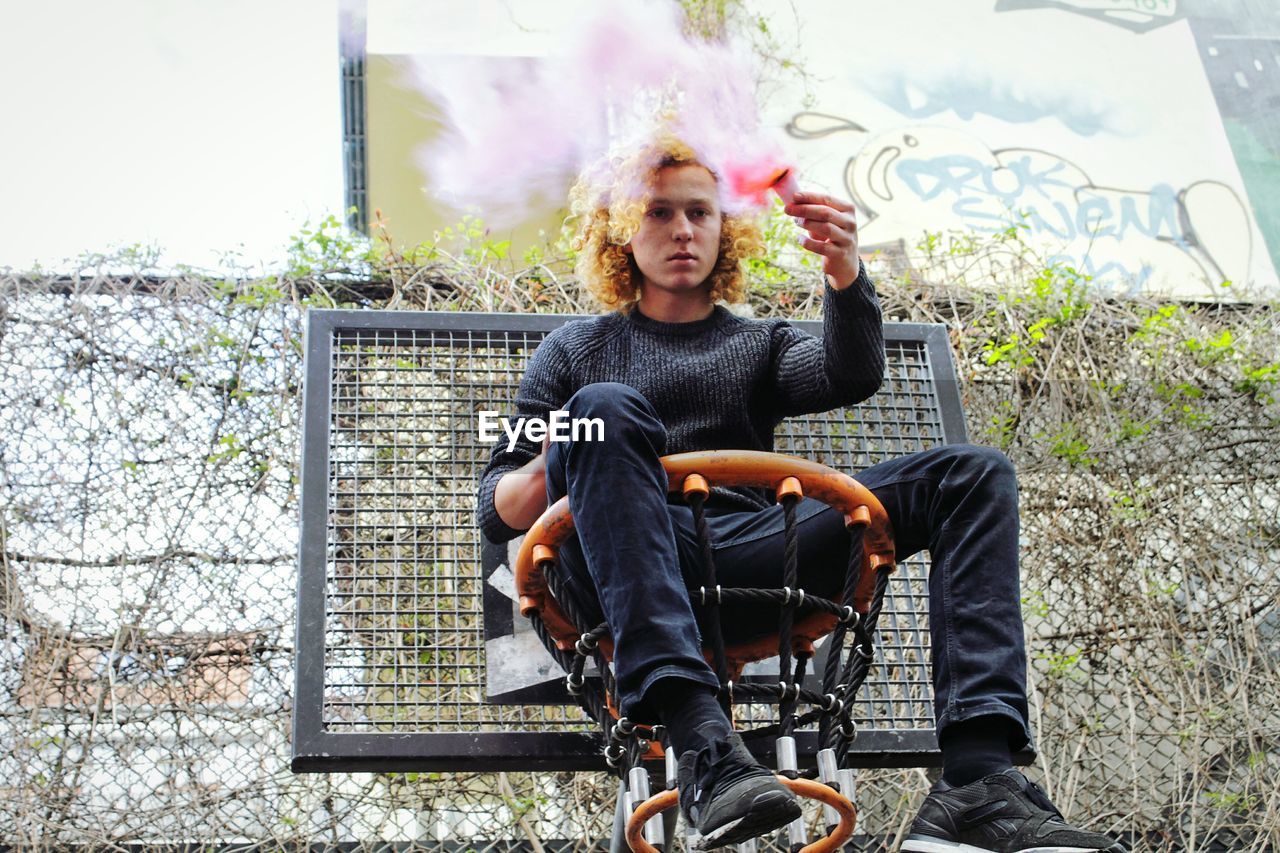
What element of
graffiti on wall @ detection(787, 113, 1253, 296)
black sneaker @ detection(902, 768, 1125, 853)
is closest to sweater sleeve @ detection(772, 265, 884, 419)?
black sneaker @ detection(902, 768, 1125, 853)

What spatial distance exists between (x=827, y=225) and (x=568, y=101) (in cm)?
55

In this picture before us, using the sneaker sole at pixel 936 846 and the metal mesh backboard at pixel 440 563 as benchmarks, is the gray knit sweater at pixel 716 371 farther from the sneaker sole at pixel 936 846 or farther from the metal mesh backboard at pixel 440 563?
the sneaker sole at pixel 936 846

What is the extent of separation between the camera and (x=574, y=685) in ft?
5.41

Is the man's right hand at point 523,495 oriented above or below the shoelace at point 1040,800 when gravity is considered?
above

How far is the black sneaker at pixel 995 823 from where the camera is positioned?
1372mm

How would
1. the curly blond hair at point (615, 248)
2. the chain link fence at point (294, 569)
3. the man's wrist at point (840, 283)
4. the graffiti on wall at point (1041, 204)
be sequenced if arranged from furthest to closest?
the graffiti on wall at point (1041, 204) → the chain link fence at point (294, 569) → the curly blond hair at point (615, 248) → the man's wrist at point (840, 283)

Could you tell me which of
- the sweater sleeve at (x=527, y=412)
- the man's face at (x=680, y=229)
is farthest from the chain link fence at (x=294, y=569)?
the man's face at (x=680, y=229)

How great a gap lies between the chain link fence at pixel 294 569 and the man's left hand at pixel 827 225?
138 centimetres

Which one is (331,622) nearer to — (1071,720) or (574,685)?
(574,685)

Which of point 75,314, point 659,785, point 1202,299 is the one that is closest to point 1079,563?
point 1202,299

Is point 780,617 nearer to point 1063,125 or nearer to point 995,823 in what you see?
point 995,823

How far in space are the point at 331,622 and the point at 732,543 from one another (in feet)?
2.29

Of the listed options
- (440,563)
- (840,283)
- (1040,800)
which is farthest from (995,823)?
(440,563)

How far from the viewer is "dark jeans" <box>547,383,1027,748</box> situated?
4.75ft
